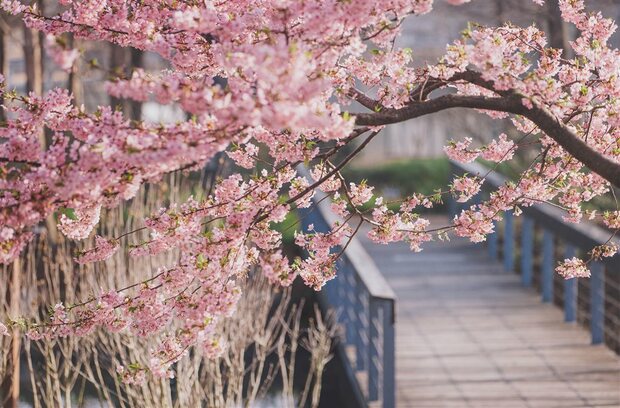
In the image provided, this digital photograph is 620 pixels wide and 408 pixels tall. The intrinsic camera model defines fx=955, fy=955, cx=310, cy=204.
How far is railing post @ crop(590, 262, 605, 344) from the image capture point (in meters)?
6.70

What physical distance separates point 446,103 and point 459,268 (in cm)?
636

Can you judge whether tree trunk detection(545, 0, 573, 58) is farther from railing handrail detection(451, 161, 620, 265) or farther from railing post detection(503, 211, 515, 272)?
railing handrail detection(451, 161, 620, 265)

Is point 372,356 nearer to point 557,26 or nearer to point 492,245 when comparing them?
Result: point 492,245

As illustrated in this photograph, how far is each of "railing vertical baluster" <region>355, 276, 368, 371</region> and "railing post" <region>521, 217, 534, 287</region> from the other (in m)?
1.95

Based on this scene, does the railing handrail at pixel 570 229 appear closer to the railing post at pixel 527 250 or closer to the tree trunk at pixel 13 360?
the railing post at pixel 527 250

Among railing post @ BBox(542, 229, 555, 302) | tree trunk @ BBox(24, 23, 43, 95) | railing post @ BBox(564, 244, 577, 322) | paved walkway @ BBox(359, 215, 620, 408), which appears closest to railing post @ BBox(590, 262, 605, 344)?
paved walkway @ BBox(359, 215, 620, 408)

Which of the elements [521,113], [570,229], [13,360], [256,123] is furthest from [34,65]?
[256,123]

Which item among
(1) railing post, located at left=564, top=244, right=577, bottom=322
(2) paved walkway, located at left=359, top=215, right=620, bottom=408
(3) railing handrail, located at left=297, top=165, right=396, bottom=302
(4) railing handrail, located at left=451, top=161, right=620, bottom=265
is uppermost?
(4) railing handrail, located at left=451, top=161, right=620, bottom=265

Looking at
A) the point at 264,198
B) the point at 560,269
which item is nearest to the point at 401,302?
the point at 560,269

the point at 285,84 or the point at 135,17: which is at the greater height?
the point at 135,17

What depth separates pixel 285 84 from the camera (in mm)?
2500

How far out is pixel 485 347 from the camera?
23.0 ft

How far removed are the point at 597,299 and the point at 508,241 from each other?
2386mm

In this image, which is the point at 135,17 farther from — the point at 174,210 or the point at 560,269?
the point at 560,269
